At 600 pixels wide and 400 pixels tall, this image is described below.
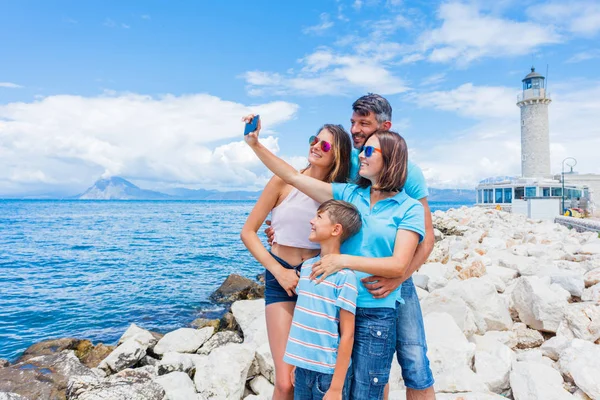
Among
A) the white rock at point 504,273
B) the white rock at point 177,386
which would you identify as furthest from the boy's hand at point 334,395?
the white rock at point 504,273

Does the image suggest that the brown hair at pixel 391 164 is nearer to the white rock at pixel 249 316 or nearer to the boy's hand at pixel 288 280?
the boy's hand at pixel 288 280

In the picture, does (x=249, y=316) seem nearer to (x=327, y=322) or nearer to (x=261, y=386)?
(x=261, y=386)

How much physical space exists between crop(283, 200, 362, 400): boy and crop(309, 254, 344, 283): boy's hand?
41 millimetres

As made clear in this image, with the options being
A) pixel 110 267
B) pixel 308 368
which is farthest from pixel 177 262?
pixel 308 368

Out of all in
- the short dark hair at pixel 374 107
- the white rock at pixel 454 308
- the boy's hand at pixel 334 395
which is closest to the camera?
the boy's hand at pixel 334 395

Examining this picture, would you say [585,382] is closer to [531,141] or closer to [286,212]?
[286,212]

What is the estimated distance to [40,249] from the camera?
24.6m

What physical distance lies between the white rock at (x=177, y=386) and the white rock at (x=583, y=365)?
3559 millimetres

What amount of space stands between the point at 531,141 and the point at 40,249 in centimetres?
3886

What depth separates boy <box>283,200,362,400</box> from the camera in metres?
2.18

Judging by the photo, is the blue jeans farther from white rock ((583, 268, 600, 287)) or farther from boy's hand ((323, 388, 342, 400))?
white rock ((583, 268, 600, 287))

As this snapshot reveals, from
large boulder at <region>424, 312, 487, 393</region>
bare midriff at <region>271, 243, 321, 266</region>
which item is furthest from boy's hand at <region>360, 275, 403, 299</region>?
large boulder at <region>424, 312, 487, 393</region>

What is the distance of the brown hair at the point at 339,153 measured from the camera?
8.52 ft

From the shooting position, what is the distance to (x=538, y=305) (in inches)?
198
